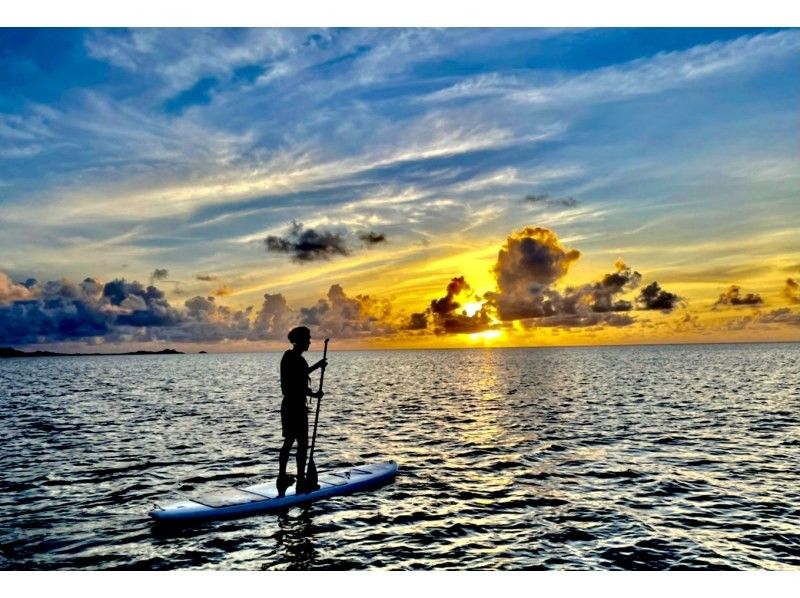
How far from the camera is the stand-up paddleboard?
14.3 meters

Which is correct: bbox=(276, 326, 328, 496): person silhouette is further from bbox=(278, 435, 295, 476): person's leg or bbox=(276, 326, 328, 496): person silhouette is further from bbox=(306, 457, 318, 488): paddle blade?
bbox=(306, 457, 318, 488): paddle blade

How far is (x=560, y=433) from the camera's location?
29.4 metres

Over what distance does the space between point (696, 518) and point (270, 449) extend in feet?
54.7

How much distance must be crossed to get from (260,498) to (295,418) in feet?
7.87

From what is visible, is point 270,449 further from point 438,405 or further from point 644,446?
point 438,405

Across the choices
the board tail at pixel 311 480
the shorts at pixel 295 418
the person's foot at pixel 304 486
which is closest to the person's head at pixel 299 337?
the shorts at pixel 295 418

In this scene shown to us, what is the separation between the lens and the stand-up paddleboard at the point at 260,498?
46.9ft

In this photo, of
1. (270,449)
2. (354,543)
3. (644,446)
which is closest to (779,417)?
(644,446)

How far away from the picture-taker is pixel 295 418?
589 inches

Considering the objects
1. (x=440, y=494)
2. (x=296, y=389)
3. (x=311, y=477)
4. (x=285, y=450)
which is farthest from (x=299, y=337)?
(x=440, y=494)

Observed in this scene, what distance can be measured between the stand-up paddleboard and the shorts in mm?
1867

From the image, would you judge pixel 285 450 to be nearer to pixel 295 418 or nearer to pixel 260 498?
pixel 295 418

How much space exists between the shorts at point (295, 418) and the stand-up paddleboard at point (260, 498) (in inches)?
73.5

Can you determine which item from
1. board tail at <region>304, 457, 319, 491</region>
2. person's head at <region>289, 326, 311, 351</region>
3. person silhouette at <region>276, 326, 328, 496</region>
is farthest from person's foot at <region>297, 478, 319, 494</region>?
person's head at <region>289, 326, 311, 351</region>
